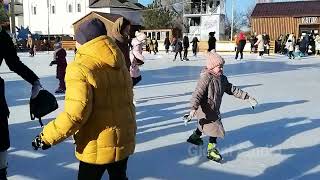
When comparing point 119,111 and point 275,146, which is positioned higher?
point 119,111

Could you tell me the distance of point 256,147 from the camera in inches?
191

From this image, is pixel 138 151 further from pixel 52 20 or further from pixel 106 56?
pixel 52 20

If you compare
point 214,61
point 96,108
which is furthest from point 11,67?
point 214,61

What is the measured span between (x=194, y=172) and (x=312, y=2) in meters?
37.6

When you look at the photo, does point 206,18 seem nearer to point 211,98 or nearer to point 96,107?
point 211,98

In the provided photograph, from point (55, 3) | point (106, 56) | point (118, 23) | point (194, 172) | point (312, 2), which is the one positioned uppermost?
point (55, 3)

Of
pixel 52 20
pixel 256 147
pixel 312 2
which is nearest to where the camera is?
pixel 256 147

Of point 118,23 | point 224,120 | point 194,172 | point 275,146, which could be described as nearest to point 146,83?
point 224,120

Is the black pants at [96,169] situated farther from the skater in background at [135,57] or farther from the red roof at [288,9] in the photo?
the red roof at [288,9]

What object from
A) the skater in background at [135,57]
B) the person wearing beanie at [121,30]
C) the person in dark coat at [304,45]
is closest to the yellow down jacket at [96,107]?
the person wearing beanie at [121,30]

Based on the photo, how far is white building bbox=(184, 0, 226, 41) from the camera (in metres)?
49.2

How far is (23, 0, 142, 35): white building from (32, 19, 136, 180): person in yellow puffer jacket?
58.2m

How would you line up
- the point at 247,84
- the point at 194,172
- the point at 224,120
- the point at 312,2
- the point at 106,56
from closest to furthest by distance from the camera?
the point at 106,56 → the point at 194,172 → the point at 224,120 → the point at 247,84 → the point at 312,2

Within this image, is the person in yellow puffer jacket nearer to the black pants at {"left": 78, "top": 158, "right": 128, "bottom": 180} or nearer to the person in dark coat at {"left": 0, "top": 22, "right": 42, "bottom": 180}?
the black pants at {"left": 78, "top": 158, "right": 128, "bottom": 180}
